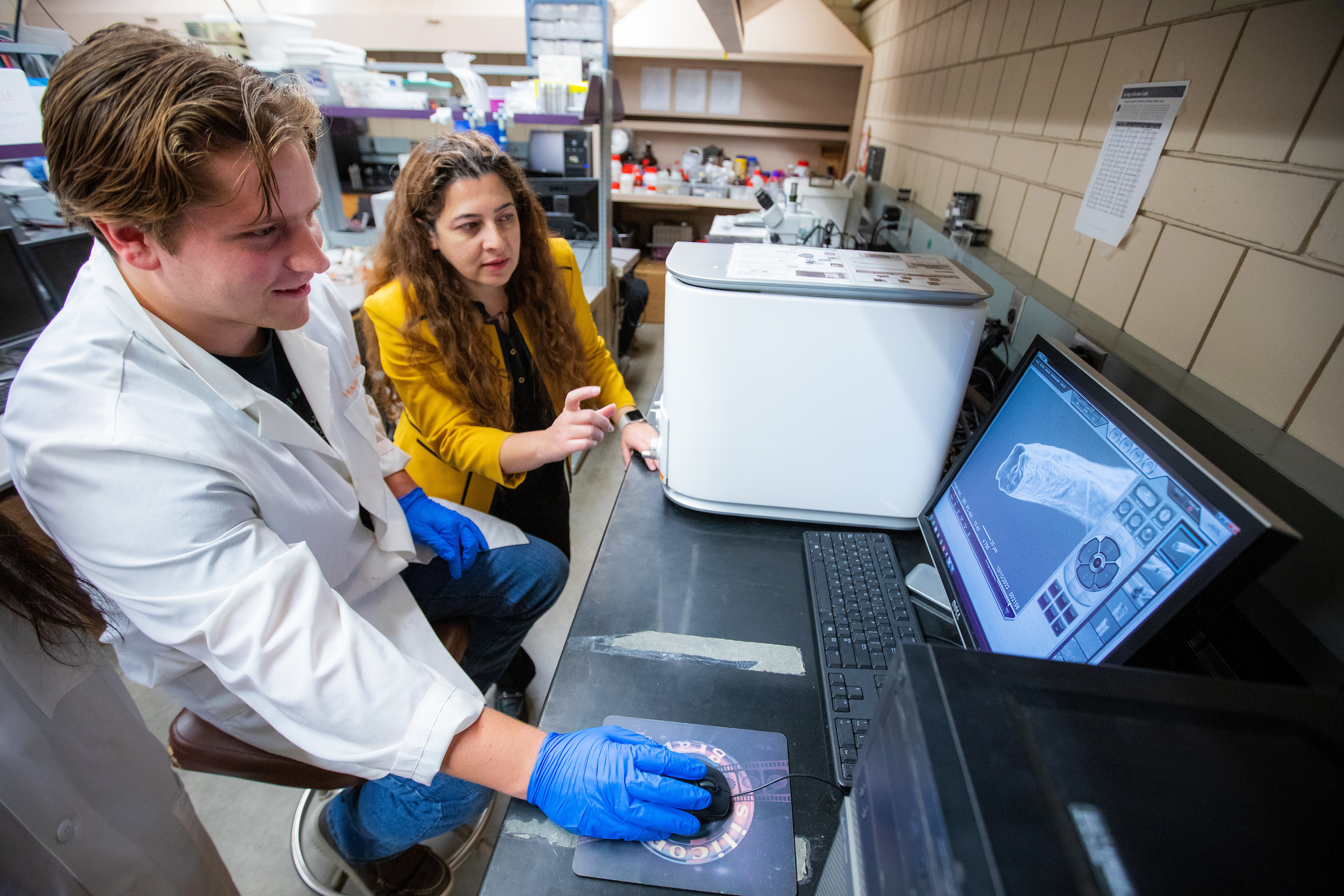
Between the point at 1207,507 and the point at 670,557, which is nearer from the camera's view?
the point at 1207,507

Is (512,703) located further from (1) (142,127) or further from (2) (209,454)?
(1) (142,127)

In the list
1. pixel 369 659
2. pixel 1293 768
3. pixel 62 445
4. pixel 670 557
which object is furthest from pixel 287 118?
pixel 1293 768

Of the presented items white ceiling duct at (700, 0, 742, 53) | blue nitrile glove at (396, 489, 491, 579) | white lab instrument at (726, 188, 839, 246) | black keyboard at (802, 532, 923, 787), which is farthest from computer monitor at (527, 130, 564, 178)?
black keyboard at (802, 532, 923, 787)

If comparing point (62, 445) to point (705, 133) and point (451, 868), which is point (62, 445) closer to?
point (451, 868)

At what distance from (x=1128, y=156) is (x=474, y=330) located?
1244 mm

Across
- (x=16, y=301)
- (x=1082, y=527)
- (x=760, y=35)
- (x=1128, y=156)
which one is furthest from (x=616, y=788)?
(x=760, y=35)

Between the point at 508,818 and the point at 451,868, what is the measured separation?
0.79 m

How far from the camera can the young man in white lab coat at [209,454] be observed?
1.86ft

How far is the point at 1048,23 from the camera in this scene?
1.34 m

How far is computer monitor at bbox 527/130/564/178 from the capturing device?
2.60m

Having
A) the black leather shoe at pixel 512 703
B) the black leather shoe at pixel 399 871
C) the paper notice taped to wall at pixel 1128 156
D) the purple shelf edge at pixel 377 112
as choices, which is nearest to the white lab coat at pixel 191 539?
the black leather shoe at pixel 399 871

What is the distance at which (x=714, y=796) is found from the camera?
22.3 inches

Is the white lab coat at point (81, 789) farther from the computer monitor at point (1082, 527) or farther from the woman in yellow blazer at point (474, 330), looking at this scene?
the computer monitor at point (1082, 527)

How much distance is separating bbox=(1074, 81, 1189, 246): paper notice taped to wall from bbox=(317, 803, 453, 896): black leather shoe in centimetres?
167
